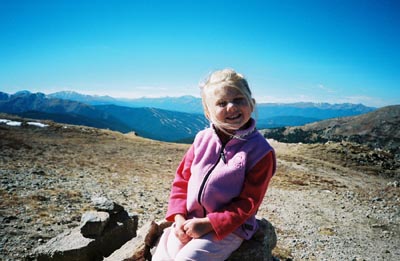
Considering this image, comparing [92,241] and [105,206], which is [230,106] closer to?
[92,241]

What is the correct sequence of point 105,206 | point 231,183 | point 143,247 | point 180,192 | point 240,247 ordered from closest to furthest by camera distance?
1. point 231,183
2. point 180,192
3. point 240,247
4. point 143,247
5. point 105,206

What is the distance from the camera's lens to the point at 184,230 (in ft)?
12.1

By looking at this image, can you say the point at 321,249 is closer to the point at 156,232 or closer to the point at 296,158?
the point at 156,232

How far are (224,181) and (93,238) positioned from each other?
422cm

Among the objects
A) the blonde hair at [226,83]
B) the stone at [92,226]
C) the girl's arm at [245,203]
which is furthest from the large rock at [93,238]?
the blonde hair at [226,83]

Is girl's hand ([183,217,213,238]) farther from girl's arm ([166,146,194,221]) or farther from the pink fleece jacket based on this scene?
girl's arm ([166,146,194,221])

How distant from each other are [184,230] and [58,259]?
3.79 meters

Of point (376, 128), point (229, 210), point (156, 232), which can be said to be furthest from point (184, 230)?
point (376, 128)

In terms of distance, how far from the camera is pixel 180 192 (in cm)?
417

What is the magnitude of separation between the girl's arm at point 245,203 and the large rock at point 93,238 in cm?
396

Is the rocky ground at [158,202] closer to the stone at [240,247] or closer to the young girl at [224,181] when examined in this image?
the stone at [240,247]

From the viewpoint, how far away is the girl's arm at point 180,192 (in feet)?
13.0

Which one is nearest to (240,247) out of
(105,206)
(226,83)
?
(226,83)

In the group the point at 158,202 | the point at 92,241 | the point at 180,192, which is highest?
the point at 180,192
